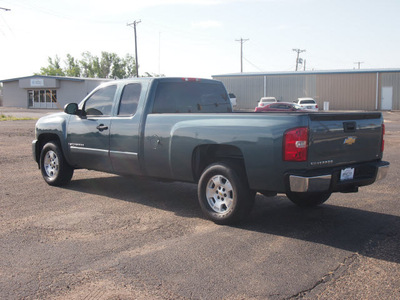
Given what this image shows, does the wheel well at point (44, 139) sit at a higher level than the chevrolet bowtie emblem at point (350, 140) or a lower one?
lower

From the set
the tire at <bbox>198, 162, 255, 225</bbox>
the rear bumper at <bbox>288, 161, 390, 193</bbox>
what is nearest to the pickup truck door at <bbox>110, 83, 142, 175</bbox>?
the tire at <bbox>198, 162, 255, 225</bbox>

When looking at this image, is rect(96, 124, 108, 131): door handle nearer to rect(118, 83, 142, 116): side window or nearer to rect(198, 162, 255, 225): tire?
rect(118, 83, 142, 116): side window

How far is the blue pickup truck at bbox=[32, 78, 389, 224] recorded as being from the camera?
17.5 ft

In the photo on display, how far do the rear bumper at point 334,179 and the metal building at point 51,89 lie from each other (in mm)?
58328

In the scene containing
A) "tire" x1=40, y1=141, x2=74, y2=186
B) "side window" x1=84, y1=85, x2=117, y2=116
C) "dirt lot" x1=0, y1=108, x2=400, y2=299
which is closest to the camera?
"dirt lot" x1=0, y1=108, x2=400, y2=299

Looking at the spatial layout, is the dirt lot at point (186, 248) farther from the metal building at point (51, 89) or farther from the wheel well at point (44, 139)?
the metal building at point (51, 89)

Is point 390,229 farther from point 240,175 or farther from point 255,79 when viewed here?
point 255,79

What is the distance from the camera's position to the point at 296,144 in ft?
17.2

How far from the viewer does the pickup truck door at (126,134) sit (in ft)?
22.9

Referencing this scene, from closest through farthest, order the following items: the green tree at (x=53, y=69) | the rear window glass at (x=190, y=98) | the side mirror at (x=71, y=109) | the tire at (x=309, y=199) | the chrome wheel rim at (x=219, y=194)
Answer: the chrome wheel rim at (x=219, y=194) < the tire at (x=309, y=199) < the rear window glass at (x=190, y=98) < the side mirror at (x=71, y=109) < the green tree at (x=53, y=69)

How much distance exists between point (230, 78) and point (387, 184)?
57303 millimetres

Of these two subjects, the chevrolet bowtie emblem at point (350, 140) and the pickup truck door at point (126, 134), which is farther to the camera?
the pickup truck door at point (126, 134)

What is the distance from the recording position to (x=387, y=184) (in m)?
8.82

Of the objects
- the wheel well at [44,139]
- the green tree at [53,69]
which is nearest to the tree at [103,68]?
the green tree at [53,69]
